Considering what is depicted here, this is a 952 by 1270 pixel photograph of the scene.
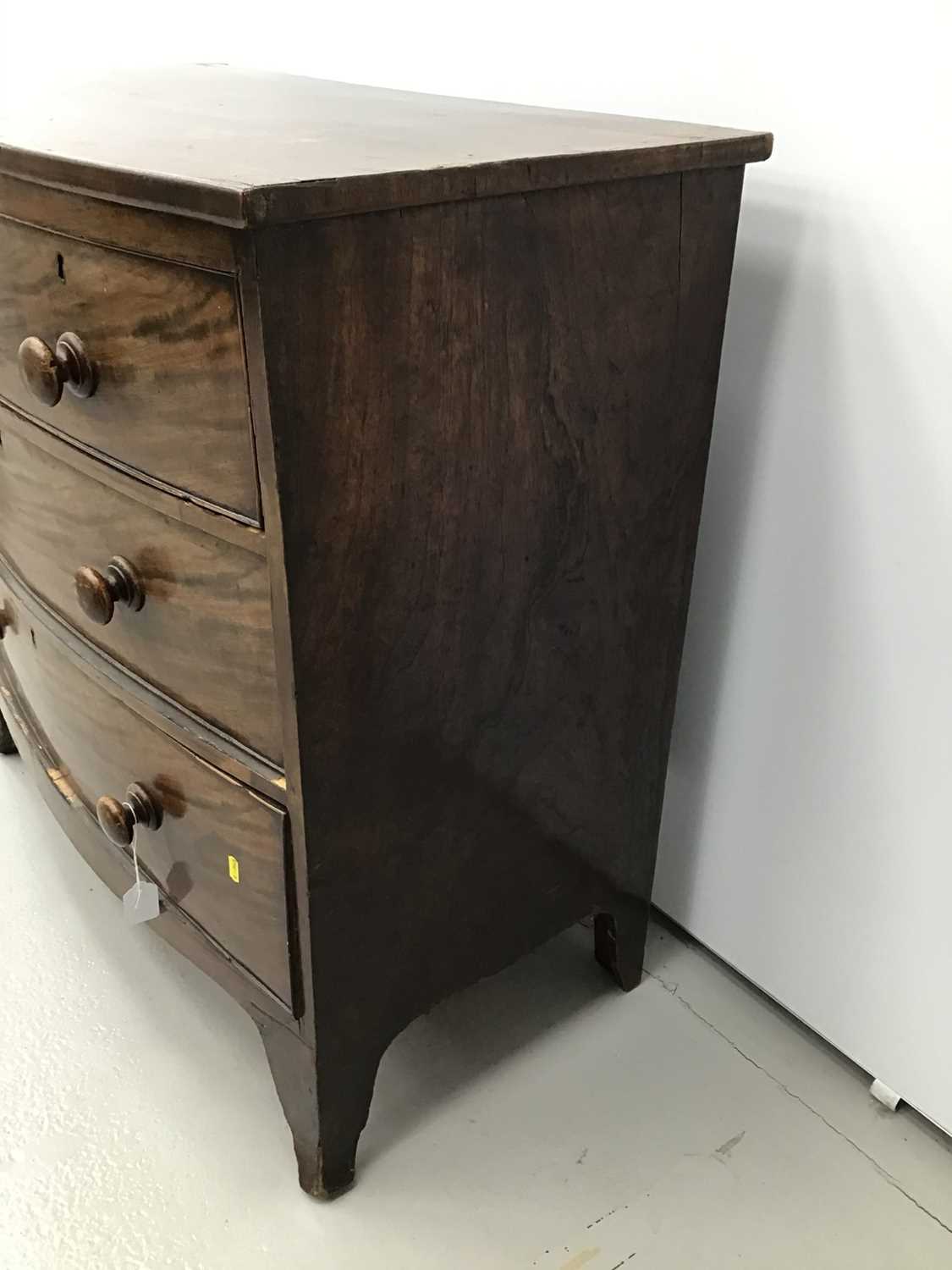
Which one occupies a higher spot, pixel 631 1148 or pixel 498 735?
pixel 498 735

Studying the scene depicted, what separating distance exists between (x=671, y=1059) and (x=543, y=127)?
92 centimetres

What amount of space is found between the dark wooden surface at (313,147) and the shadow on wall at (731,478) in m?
0.11

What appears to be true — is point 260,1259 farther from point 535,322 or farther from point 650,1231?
point 535,322

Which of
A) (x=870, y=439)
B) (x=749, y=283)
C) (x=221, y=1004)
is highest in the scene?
(x=749, y=283)

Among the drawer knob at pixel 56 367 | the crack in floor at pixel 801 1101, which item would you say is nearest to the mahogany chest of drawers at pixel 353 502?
the drawer knob at pixel 56 367

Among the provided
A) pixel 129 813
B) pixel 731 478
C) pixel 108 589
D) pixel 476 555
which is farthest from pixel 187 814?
pixel 731 478

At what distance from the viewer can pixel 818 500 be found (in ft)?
3.42

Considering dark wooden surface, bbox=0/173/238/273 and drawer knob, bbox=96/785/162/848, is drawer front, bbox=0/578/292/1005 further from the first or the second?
dark wooden surface, bbox=0/173/238/273

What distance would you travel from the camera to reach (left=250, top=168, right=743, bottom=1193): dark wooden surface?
74cm

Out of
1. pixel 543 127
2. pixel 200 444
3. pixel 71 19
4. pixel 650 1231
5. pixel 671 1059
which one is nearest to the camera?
pixel 200 444

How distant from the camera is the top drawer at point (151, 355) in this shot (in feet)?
2.36

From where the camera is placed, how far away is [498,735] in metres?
0.98

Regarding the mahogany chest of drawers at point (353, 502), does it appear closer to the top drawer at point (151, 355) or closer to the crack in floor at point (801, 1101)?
the top drawer at point (151, 355)

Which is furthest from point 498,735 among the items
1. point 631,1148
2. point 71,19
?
point 71,19
